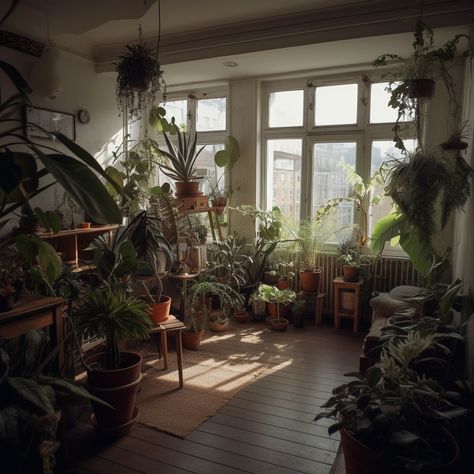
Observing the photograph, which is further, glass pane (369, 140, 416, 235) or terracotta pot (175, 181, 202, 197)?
glass pane (369, 140, 416, 235)

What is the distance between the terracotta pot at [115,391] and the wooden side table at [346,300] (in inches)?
103

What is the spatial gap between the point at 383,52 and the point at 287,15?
106cm

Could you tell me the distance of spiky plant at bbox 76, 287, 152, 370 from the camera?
2461 millimetres

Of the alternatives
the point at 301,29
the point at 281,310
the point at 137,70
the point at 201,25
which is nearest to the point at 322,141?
the point at 301,29

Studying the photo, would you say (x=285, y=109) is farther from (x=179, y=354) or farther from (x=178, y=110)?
(x=179, y=354)

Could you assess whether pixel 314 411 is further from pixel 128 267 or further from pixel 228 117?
pixel 228 117

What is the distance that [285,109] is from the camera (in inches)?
205

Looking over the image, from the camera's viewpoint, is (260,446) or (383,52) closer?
(260,446)

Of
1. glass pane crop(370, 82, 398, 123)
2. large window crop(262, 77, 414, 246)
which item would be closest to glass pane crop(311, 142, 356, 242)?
large window crop(262, 77, 414, 246)

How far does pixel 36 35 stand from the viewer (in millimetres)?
3914

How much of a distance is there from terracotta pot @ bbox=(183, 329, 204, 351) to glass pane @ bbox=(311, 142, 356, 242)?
6.48 ft

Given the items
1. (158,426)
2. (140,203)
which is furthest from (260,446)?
(140,203)

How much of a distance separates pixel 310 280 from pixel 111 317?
9.16ft

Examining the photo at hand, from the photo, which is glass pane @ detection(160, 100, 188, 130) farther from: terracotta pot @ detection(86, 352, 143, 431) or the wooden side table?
terracotta pot @ detection(86, 352, 143, 431)
